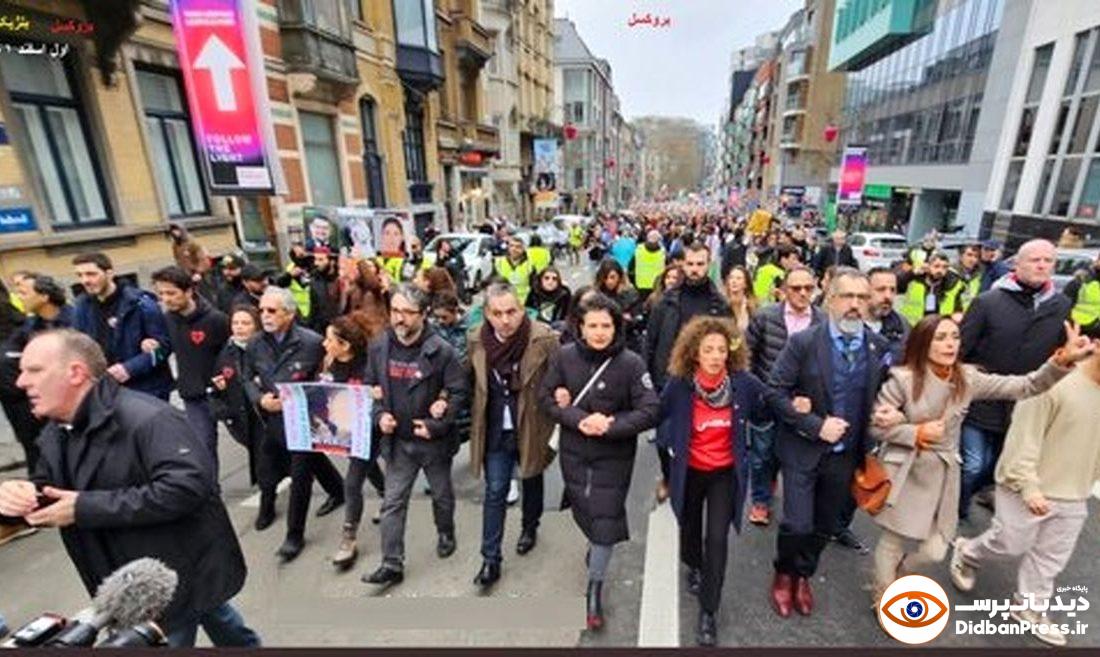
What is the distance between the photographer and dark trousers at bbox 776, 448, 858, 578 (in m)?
3.05

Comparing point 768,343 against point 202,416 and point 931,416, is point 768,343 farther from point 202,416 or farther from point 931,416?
point 202,416

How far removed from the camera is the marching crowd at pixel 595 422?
219cm

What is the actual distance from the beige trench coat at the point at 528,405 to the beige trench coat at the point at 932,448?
193 centimetres

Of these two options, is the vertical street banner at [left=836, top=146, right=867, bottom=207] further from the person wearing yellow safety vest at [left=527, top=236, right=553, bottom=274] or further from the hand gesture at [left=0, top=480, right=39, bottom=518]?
the hand gesture at [left=0, top=480, right=39, bottom=518]

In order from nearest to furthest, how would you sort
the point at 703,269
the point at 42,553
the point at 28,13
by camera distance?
1. the point at 42,553
2. the point at 703,269
3. the point at 28,13

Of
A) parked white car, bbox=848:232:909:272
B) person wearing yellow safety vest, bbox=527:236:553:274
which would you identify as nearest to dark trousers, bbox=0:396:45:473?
person wearing yellow safety vest, bbox=527:236:553:274

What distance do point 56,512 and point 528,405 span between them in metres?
2.27

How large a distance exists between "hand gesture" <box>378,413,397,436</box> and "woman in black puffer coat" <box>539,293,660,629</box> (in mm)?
1028

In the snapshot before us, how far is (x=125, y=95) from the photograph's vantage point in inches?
382

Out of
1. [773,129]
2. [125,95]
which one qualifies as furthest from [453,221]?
[773,129]

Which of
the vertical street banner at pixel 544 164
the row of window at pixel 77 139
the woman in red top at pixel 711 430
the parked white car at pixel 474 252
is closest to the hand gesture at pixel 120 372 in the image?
the woman in red top at pixel 711 430

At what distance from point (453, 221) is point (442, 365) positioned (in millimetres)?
24270

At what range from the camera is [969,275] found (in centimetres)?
682

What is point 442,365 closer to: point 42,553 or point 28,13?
point 42,553
